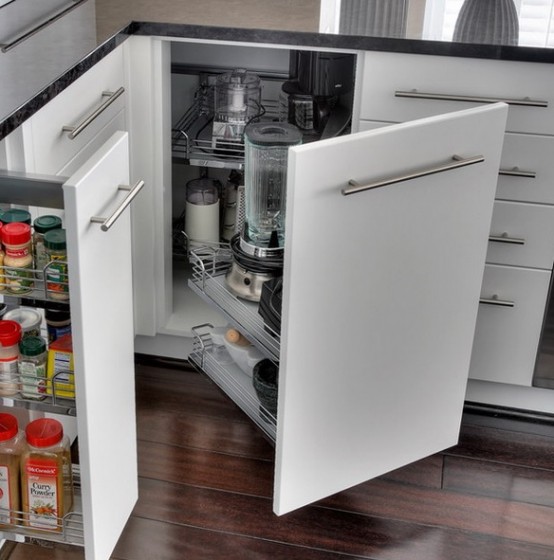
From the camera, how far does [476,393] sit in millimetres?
2473

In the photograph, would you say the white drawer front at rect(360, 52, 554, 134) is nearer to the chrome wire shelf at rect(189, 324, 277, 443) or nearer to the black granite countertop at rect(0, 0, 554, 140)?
the black granite countertop at rect(0, 0, 554, 140)

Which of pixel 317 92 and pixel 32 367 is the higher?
pixel 317 92

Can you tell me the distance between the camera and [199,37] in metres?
2.19

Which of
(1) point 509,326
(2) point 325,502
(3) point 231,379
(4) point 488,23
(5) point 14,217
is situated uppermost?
(4) point 488,23

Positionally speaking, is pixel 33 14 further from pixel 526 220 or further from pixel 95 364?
pixel 526 220

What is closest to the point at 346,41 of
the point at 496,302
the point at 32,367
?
the point at 496,302

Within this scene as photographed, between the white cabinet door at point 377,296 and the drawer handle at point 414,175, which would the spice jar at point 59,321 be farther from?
the drawer handle at point 414,175

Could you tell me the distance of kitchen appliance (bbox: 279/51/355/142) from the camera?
8.08 ft

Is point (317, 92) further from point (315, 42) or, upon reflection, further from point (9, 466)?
point (9, 466)

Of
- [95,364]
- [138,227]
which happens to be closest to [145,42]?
[138,227]

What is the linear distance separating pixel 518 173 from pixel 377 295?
1.76ft

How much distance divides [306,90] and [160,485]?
1043mm

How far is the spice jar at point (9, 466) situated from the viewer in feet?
5.59

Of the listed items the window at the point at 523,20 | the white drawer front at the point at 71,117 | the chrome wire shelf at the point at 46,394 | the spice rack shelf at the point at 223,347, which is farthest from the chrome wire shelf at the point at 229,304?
the window at the point at 523,20
